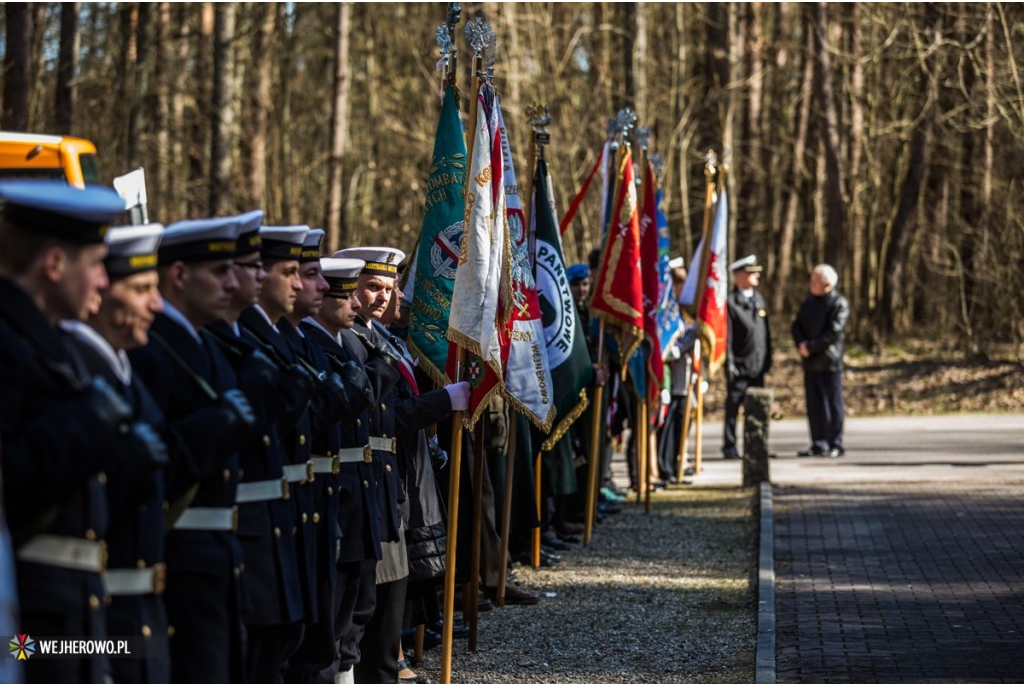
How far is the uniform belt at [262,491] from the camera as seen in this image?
5.49 m

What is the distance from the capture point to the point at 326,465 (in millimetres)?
6422

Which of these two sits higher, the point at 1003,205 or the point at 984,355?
the point at 1003,205

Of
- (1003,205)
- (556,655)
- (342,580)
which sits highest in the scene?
(1003,205)

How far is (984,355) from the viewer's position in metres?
27.7

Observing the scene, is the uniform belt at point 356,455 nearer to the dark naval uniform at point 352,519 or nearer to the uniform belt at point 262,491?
the dark naval uniform at point 352,519

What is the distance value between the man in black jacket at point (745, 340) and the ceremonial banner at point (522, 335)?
8.72 m

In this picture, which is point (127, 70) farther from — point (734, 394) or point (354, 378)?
point (354, 378)

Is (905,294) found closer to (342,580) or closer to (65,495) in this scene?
(342,580)

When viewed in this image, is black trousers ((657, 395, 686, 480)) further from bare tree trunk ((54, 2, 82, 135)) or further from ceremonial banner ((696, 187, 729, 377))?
bare tree trunk ((54, 2, 82, 135))

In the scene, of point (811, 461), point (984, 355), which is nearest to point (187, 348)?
point (811, 461)

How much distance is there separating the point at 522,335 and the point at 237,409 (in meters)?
5.09

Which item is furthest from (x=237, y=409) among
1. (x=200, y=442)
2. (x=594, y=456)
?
(x=594, y=456)

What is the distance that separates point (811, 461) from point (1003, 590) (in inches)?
344

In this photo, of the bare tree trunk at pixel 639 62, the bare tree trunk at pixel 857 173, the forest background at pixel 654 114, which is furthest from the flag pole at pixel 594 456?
the bare tree trunk at pixel 857 173
